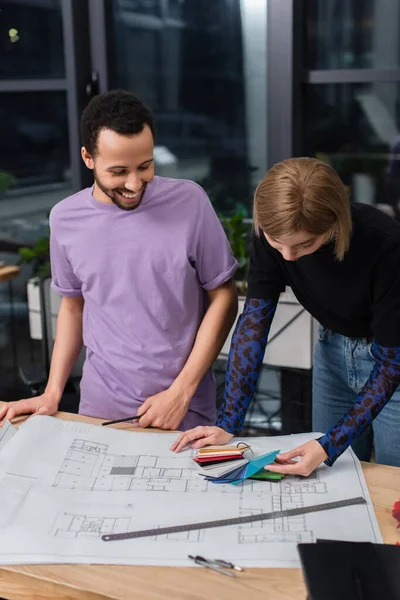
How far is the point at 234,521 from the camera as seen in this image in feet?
3.53

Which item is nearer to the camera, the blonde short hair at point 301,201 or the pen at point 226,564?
the pen at point 226,564

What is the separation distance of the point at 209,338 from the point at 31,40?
7.51 ft

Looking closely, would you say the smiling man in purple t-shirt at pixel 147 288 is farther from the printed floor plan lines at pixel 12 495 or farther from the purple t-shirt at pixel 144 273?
the printed floor plan lines at pixel 12 495

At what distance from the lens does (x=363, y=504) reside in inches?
44.1

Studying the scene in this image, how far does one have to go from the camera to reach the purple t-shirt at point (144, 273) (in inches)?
59.3

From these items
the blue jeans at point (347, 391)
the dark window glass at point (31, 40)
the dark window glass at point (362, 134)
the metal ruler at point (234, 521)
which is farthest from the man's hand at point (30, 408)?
the dark window glass at point (31, 40)

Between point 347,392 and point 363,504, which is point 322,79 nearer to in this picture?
point 347,392

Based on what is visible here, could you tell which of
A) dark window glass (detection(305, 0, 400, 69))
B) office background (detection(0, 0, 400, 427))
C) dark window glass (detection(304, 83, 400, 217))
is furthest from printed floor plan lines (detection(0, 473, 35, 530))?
dark window glass (detection(305, 0, 400, 69))

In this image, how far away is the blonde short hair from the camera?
47.6 inches

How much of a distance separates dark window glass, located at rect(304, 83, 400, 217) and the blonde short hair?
67.2 inches

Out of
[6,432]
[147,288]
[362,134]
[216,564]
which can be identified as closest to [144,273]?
[147,288]

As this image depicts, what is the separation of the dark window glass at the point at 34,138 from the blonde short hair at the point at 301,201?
90.6 inches

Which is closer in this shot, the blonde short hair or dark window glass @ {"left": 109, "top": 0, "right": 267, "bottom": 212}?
the blonde short hair

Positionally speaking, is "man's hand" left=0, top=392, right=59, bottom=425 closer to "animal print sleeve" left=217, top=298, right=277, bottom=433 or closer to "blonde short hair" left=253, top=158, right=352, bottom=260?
"animal print sleeve" left=217, top=298, right=277, bottom=433
